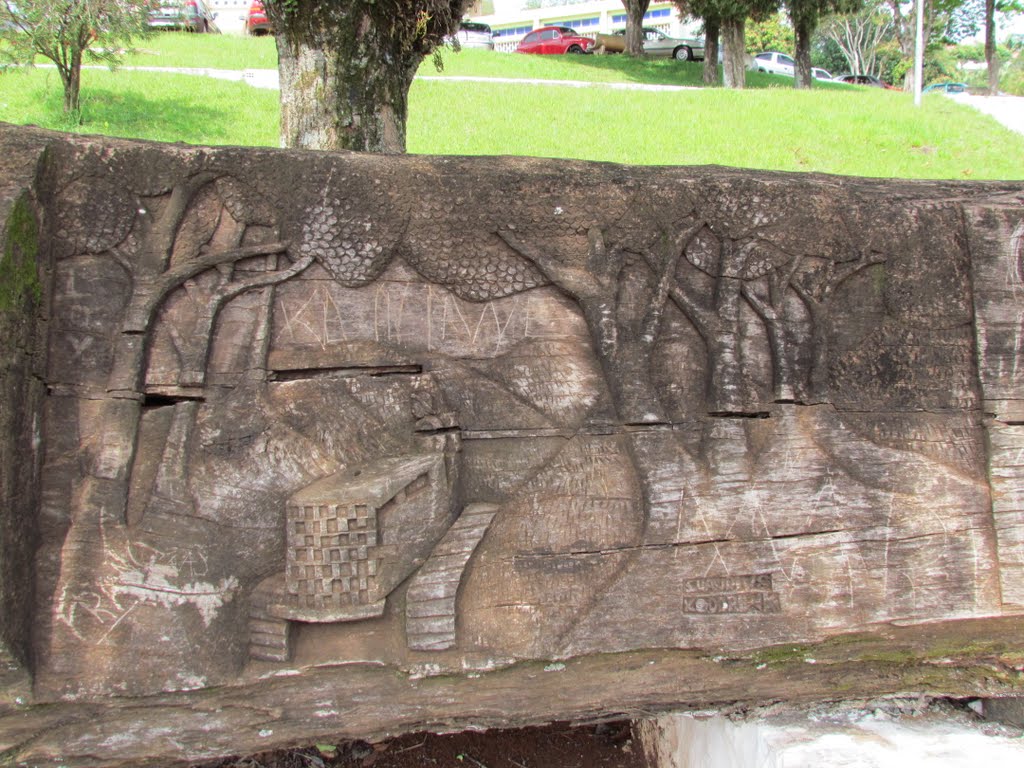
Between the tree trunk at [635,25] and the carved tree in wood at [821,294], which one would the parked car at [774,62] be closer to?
the tree trunk at [635,25]

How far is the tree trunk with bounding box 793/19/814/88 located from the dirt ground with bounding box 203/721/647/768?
634 inches

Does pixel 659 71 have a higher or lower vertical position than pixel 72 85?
higher

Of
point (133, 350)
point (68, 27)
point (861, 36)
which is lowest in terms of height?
point (133, 350)

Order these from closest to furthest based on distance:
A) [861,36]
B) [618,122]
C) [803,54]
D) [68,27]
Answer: [68,27]
[618,122]
[803,54]
[861,36]

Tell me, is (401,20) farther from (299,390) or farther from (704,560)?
(704,560)

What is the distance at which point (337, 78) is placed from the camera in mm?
4242

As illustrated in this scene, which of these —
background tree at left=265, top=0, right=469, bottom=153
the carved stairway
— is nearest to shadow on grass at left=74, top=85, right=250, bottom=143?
background tree at left=265, top=0, right=469, bottom=153

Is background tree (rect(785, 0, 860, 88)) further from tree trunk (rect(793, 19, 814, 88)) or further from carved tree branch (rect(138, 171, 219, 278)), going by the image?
carved tree branch (rect(138, 171, 219, 278))

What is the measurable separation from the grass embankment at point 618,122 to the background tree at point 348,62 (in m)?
2.58

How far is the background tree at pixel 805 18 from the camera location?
15.1 metres

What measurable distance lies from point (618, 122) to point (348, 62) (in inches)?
246

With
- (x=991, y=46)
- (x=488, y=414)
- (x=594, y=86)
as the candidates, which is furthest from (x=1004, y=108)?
(x=488, y=414)

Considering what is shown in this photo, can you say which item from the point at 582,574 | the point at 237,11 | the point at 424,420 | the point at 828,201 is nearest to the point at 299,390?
the point at 424,420

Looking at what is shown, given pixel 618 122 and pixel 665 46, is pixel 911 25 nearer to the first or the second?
pixel 665 46
